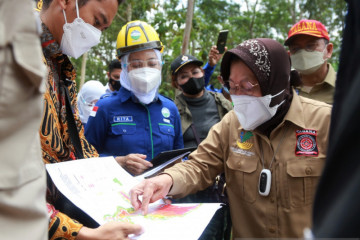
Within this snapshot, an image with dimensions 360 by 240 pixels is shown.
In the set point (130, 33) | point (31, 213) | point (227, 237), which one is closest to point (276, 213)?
point (227, 237)

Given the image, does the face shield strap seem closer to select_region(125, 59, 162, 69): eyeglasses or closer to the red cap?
select_region(125, 59, 162, 69): eyeglasses

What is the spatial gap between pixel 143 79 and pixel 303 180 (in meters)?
1.50

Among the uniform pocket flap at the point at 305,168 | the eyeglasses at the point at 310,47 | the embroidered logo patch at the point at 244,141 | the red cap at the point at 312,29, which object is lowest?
the uniform pocket flap at the point at 305,168

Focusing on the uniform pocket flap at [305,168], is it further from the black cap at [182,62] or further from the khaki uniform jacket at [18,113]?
the black cap at [182,62]

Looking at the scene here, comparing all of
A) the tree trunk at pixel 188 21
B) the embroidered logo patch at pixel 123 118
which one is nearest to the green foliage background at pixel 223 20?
the tree trunk at pixel 188 21

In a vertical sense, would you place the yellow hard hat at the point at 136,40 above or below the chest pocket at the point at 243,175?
above

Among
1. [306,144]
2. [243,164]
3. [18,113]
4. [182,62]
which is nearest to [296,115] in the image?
[306,144]

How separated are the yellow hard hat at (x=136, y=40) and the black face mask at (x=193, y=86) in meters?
1.08

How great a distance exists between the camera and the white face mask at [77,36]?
180 cm

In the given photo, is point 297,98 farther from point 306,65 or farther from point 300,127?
point 306,65

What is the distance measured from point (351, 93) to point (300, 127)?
1452 mm

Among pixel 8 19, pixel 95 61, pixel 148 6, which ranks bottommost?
pixel 95 61

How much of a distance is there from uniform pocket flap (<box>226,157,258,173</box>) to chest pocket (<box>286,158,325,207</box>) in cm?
21

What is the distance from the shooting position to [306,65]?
351 cm
